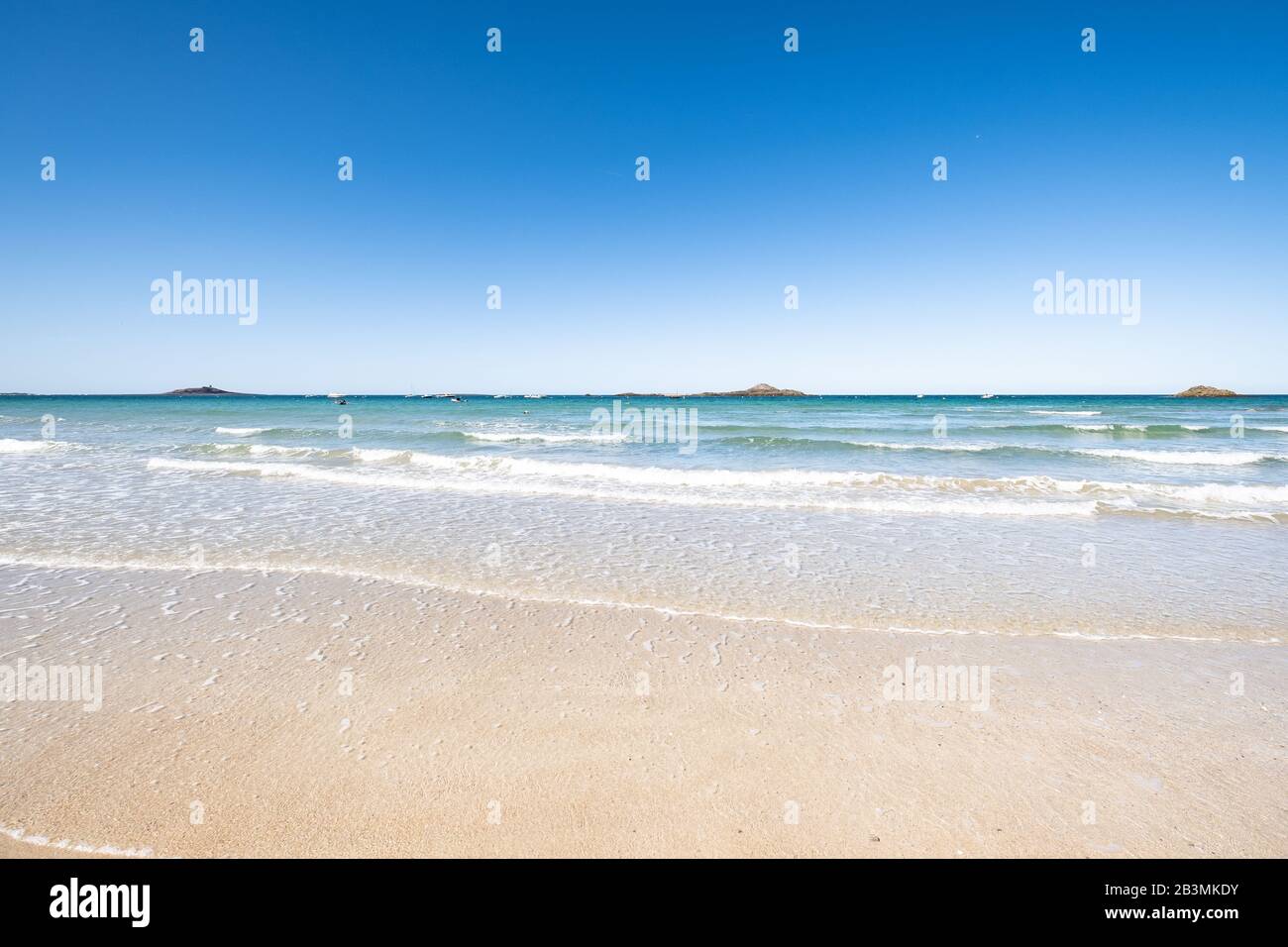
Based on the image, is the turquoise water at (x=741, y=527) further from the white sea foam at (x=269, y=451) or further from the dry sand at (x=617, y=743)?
the dry sand at (x=617, y=743)

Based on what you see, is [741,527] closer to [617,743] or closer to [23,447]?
[617,743]

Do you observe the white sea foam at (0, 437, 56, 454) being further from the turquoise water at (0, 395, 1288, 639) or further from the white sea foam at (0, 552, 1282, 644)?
the white sea foam at (0, 552, 1282, 644)

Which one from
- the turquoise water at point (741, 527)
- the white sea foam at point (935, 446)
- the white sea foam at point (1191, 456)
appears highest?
the white sea foam at point (935, 446)

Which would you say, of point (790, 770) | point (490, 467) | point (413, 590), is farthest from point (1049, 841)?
point (490, 467)

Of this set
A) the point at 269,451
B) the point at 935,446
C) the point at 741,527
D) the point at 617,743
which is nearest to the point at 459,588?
the point at 617,743

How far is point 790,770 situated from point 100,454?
26436 millimetres

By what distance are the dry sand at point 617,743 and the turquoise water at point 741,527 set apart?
3.24 ft

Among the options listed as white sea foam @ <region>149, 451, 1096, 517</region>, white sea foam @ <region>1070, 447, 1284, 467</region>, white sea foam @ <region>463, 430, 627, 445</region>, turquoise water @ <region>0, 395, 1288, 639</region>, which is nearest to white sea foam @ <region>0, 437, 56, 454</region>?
turquoise water @ <region>0, 395, 1288, 639</region>

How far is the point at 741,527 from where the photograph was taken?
9.84m

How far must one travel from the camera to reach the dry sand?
279cm

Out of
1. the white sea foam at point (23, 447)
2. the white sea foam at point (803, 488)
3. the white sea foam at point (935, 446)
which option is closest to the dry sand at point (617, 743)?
the white sea foam at point (803, 488)

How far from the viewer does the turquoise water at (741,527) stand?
20.8 feet

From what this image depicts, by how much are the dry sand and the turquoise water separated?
99cm

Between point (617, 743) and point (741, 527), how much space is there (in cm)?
660
